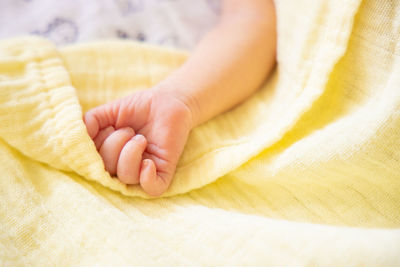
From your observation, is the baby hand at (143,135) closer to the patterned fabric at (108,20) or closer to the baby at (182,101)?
the baby at (182,101)

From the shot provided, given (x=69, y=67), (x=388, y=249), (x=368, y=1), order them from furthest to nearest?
(x=69, y=67), (x=368, y=1), (x=388, y=249)

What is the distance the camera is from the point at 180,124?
0.58m

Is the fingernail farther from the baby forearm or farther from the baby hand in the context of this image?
the baby forearm

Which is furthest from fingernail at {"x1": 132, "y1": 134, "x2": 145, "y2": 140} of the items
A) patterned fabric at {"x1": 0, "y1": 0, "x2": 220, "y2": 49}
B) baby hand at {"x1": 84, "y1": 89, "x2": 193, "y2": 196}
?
patterned fabric at {"x1": 0, "y1": 0, "x2": 220, "y2": 49}

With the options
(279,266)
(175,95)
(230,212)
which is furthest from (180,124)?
(279,266)

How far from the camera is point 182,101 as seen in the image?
2.00 feet

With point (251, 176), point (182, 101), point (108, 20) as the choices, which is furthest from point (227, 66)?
point (108, 20)

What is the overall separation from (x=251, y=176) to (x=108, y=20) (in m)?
0.53

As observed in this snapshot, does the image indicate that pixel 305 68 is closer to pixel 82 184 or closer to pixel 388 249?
pixel 388 249

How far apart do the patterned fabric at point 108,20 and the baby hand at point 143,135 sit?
0.29m

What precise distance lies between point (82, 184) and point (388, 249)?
17.6 inches

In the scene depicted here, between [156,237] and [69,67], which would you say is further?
[69,67]

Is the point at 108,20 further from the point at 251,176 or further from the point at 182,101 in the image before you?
the point at 251,176

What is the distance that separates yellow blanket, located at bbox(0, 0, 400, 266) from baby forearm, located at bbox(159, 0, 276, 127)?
0.08 metres
